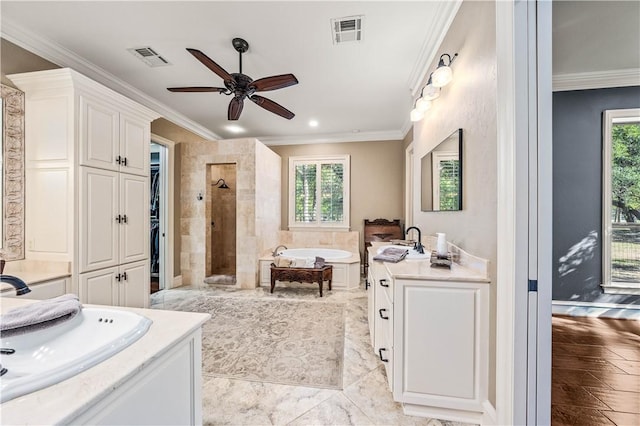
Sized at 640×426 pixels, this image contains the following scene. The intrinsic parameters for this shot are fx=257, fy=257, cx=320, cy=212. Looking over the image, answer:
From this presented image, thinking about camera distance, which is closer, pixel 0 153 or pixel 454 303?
pixel 454 303

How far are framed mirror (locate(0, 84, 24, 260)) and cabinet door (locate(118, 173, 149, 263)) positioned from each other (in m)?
0.70

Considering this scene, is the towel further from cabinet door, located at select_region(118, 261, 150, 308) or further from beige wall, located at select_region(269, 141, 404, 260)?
beige wall, located at select_region(269, 141, 404, 260)

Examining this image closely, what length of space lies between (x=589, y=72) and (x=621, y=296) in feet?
7.42

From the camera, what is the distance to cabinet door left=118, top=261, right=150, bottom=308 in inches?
104

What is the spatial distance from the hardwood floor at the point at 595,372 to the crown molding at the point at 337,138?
3.80 m

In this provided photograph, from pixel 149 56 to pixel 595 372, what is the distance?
4727mm

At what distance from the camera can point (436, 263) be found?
176cm

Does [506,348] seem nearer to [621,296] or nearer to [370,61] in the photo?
[621,296]

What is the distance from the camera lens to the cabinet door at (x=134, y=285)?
2.65 m

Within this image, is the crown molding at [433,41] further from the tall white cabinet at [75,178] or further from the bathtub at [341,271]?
the tall white cabinet at [75,178]

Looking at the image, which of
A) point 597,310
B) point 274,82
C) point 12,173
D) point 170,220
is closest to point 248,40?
point 274,82

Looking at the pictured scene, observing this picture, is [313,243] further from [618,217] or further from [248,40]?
[618,217]

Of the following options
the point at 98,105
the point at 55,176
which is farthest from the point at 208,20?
the point at 55,176

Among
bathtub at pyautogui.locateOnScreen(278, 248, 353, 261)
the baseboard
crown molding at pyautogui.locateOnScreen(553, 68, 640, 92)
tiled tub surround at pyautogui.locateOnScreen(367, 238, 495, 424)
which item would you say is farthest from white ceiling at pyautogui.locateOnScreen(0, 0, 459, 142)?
the baseboard
